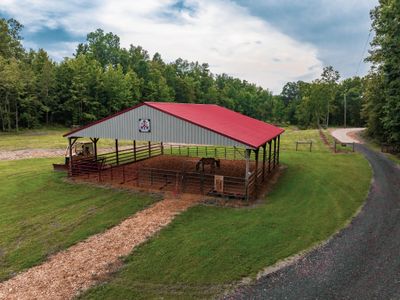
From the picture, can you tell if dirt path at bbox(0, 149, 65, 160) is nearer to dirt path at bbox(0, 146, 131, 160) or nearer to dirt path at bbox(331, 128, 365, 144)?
dirt path at bbox(0, 146, 131, 160)

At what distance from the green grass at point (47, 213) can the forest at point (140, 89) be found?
2267 cm

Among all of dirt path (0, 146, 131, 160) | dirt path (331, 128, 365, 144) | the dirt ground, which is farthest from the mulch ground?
dirt path (331, 128, 365, 144)

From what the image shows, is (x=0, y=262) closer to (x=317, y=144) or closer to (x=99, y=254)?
(x=99, y=254)

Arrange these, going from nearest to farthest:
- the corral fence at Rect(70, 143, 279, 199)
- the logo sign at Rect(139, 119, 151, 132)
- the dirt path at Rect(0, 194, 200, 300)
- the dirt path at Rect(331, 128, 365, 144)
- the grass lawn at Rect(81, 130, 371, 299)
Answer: the dirt path at Rect(0, 194, 200, 300)
the grass lawn at Rect(81, 130, 371, 299)
the corral fence at Rect(70, 143, 279, 199)
the logo sign at Rect(139, 119, 151, 132)
the dirt path at Rect(331, 128, 365, 144)

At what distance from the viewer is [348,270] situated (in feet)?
27.3

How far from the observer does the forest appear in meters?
27.8

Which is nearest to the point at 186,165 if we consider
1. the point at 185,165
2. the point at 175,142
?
the point at 185,165

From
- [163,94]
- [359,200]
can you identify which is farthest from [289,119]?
[359,200]

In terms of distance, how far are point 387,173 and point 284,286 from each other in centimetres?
1634

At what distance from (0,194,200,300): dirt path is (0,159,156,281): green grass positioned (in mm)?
467

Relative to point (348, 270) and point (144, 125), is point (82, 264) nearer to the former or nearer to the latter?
point (348, 270)

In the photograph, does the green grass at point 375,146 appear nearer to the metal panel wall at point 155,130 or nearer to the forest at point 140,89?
the forest at point 140,89

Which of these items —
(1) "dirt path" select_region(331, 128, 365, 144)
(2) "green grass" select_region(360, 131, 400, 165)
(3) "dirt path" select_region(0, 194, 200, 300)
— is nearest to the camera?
(3) "dirt path" select_region(0, 194, 200, 300)

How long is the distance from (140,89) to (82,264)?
218 feet
